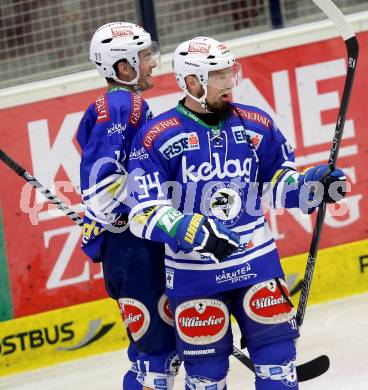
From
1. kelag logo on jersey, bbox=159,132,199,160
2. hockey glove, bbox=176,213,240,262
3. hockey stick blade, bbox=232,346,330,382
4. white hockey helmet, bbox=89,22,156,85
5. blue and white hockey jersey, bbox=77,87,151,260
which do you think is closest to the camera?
hockey glove, bbox=176,213,240,262

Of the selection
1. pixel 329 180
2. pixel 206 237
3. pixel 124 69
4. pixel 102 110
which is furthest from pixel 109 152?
pixel 329 180

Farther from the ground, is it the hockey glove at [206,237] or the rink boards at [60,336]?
the hockey glove at [206,237]

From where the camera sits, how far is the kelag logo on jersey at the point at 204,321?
11.8 ft

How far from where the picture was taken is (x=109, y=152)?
3.83m

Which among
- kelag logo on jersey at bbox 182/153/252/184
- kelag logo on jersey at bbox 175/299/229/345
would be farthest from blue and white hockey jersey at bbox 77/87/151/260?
kelag logo on jersey at bbox 175/299/229/345

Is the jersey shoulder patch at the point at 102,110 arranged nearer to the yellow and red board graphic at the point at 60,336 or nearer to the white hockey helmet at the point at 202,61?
the white hockey helmet at the point at 202,61

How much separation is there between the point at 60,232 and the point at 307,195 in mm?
2093

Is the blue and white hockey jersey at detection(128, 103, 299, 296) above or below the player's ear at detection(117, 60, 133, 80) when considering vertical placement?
below

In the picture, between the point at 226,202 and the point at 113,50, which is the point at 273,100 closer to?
the point at 113,50

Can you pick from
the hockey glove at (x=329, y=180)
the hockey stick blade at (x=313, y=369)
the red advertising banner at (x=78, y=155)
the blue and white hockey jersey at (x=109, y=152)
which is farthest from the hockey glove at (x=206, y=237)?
the red advertising banner at (x=78, y=155)

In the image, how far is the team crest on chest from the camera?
3.59 m

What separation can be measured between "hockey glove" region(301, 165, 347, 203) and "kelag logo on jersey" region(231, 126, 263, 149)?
0.18 m

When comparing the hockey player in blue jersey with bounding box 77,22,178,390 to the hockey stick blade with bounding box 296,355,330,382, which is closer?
the hockey player in blue jersey with bounding box 77,22,178,390

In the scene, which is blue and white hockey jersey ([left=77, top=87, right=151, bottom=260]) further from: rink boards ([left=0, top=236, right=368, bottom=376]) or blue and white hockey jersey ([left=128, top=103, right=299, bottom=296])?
rink boards ([left=0, top=236, right=368, bottom=376])
